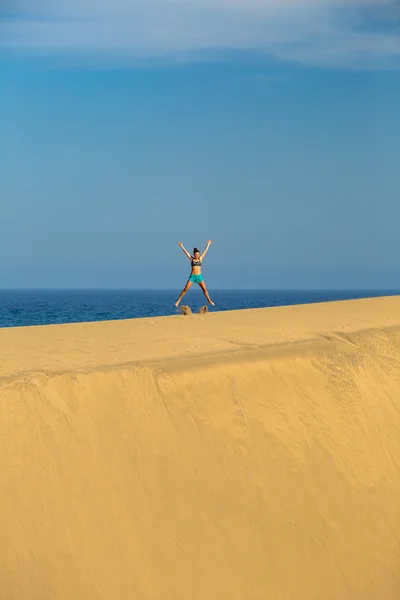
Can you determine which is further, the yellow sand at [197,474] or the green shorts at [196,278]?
the green shorts at [196,278]

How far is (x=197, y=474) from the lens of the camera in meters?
7.68

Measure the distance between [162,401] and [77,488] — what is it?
1.55m

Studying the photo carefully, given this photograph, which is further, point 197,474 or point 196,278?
point 196,278

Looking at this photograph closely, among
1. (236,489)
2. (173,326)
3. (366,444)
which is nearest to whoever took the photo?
(236,489)

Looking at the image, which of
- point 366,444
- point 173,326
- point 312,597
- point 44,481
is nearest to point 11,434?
point 44,481

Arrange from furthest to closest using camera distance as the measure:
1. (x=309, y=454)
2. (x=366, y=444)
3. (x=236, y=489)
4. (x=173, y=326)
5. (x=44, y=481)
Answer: (x=173, y=326) < (x=366, y=444) < (x=309, y=454) < (x=236, y=489) < (x=44, y=481)

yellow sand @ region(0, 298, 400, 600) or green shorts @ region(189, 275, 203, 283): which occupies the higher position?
green shorts @ region(189, 275, 203, 283)

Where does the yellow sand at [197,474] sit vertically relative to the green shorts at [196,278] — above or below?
below

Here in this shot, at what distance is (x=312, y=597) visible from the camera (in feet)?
24.0

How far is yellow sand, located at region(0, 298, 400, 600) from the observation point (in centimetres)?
674

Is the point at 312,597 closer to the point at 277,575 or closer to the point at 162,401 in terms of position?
the point at 277,575

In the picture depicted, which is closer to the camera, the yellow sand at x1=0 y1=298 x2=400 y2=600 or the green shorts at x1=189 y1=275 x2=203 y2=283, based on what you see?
the yellow sand at x1=0 y1=298 x2=400 y2=600

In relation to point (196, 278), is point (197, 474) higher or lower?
lower

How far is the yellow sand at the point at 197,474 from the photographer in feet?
22.1
